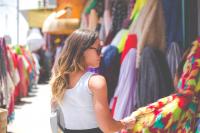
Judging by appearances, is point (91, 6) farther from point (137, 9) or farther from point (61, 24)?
point (137, 9)

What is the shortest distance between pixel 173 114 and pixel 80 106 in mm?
615

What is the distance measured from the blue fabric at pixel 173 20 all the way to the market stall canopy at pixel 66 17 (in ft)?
12.0

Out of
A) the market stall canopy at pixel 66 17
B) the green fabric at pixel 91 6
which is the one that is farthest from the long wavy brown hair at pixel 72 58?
the market stall canopy at pixel 66 17

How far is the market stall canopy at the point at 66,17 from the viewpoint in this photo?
7531mm

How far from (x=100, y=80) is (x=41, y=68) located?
45.0ft

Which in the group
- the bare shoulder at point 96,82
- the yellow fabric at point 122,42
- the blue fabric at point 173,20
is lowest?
the bare shoulder at point 96,82

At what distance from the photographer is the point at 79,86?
2.50 meters

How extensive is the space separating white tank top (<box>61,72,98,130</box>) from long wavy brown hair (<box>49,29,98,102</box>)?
0.05 meters

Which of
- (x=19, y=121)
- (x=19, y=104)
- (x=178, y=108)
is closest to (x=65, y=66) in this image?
(x=178, y=108)

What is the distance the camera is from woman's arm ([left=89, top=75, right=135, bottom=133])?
2.39 meters

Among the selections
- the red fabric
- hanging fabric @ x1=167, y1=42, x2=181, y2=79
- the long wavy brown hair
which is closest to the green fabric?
the red fabric

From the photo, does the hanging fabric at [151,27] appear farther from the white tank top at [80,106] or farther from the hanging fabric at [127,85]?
the white tank top at [80,106]

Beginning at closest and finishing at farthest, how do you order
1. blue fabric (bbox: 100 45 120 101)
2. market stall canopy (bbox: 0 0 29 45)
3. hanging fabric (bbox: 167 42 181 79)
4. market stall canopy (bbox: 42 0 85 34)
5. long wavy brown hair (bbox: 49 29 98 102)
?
1. long wavy brown hair (bbox: 49 29 98 102)
2. hanging fabric (bbox: 167 42 181 79)
3. blue fabric (bbox: 100 45 120 101)
4. market stall canopy (bbox: 42 0 85 34)
5. market stall canopy (bbox: 0 0 29 45)

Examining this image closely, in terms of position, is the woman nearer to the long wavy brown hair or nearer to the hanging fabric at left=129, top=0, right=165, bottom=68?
the long wavy brown hair
